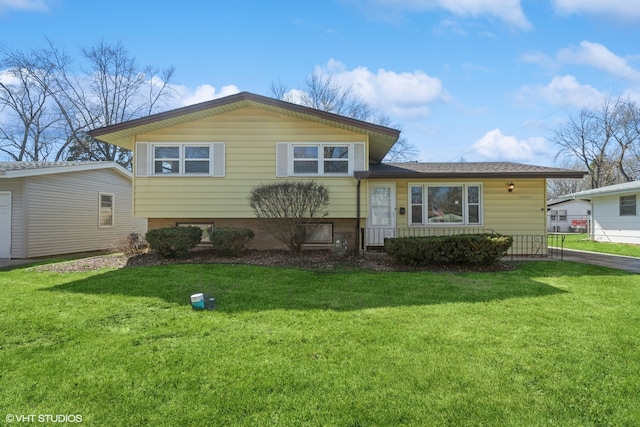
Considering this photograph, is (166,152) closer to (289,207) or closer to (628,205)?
(289,207)

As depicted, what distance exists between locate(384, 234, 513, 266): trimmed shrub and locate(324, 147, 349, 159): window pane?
3.65 metres

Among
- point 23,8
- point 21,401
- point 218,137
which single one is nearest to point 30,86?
point 23,8

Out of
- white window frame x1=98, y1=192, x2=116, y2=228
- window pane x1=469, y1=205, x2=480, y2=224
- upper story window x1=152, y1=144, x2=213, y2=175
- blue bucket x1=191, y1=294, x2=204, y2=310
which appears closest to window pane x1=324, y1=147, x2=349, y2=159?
upper story window x1=152, y1=144, x2=213, y2=175

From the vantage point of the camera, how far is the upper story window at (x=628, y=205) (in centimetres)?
1534

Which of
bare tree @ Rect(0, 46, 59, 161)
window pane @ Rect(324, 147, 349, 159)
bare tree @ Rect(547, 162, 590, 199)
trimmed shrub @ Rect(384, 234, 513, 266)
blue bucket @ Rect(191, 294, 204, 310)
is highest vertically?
bare tree @ Rect(0, 46, 59, 161)

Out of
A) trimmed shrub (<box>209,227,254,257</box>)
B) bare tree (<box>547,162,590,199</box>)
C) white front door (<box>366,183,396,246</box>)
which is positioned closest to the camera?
trimmed shrub (<box>209,227,254,257</box>)

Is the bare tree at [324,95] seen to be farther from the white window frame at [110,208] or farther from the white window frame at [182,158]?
the white window frame at [182,158]

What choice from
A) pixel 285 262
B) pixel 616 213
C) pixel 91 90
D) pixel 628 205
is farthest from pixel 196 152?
pixel 91 90

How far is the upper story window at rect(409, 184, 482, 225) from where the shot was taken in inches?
437

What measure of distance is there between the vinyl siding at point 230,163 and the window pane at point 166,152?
270 mm

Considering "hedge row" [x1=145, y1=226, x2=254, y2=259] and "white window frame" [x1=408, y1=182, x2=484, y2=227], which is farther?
"white window frame" [x1=408, y1=182, x2=484, y2=227]

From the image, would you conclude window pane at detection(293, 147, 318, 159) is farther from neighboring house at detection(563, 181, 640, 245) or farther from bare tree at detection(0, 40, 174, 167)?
bare tree at detection(0, 40, 174, 167)

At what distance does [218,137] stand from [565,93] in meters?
20.8

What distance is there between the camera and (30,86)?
24.2m
